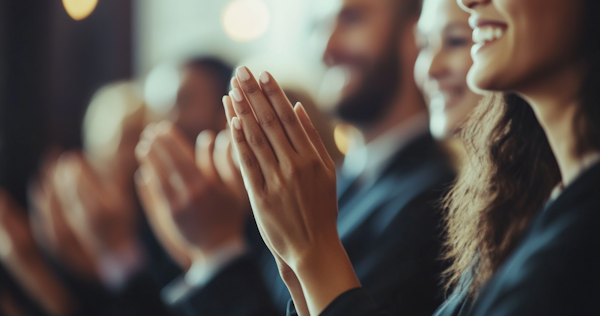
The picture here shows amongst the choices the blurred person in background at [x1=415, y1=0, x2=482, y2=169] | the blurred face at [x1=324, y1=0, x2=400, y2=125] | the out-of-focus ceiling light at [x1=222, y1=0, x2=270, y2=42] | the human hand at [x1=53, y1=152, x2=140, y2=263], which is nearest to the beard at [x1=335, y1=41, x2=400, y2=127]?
the blurred face at [x1=324, y1=0, x2=400, y2=125]

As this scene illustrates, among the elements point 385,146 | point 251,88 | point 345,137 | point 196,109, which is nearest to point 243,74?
point 251,88

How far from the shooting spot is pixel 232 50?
133 centimetres

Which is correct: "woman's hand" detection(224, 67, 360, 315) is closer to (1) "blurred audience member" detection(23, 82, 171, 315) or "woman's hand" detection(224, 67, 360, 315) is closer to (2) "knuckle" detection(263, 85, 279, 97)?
(2) "knuckle" detection(263, 85, 279, 97)

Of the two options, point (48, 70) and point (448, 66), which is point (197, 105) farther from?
point (48, 70)

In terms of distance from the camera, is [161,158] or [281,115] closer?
[281,115]

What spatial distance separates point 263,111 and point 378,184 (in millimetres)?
211

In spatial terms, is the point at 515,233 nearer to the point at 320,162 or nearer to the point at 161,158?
the point at 320,162

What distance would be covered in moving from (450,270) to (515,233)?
0.17 feet

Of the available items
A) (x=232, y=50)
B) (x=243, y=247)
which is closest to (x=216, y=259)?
(x=243, y=247)

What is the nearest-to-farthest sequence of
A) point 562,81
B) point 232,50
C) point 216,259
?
point 562,81
point 216,259
point 232,50

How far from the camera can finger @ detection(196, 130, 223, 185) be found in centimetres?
61

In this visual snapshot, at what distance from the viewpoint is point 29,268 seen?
991mm

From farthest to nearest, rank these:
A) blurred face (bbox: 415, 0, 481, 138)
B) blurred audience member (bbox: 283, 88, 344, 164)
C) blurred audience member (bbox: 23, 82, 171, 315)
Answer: blurred audience member (bbox: 23, 82, 171, 315)
blurred audience member (bbox: 283, 88, 344, 164)
blurred face (bbox: 415, 0, 481, 138)

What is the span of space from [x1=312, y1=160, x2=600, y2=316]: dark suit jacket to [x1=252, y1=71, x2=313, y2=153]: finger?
0.42 ft
